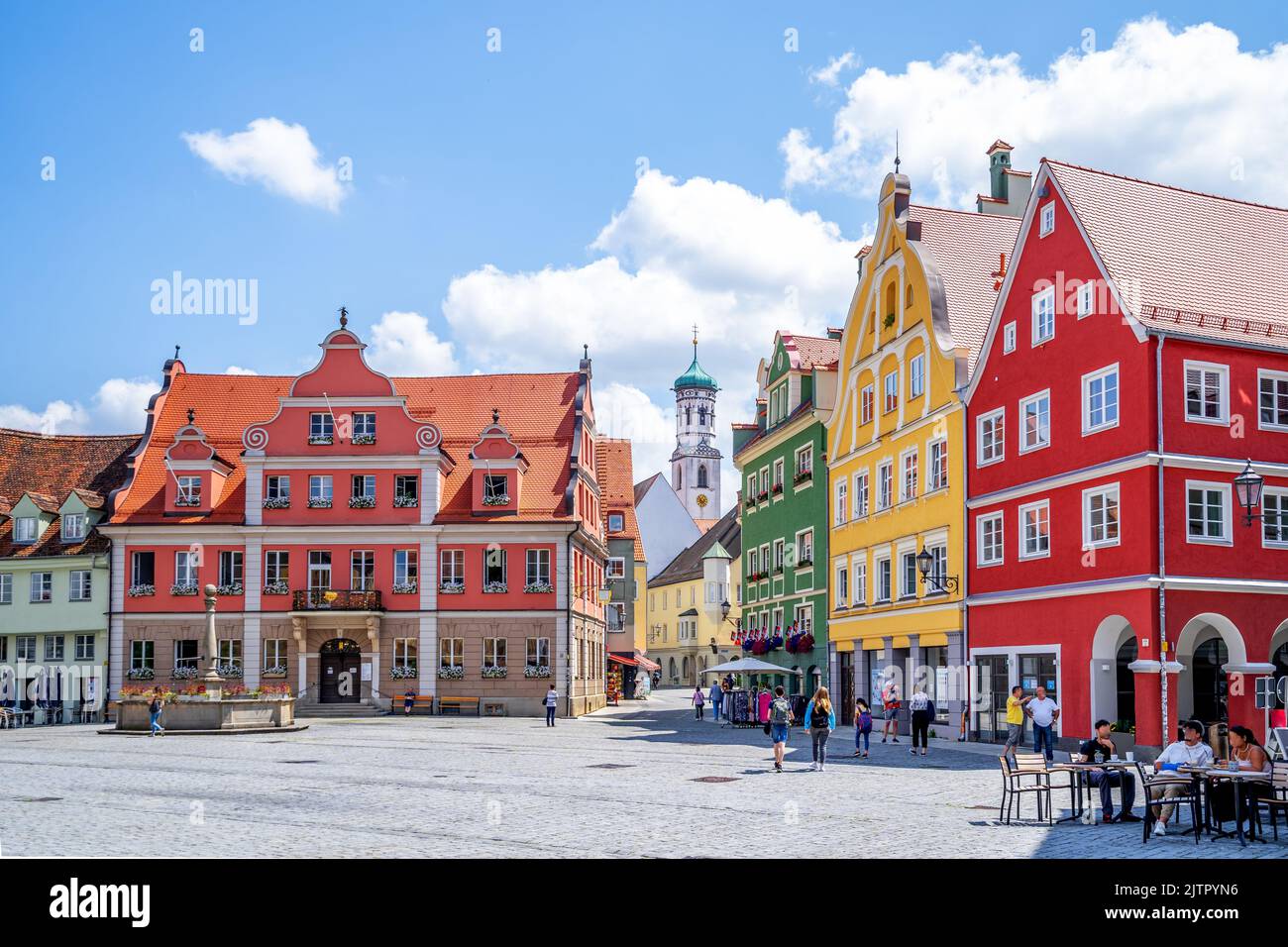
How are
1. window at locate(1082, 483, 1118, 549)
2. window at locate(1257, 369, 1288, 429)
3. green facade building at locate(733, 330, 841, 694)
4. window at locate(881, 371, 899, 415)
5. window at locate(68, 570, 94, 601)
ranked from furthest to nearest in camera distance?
1. window at locate(68, 570, 94, 601)
2. green facade building at locate(733, 330, 841, 694)
3. window at locate(881, 371, 899, 415)
4. window at locate(1082, 483, 1118, 549)
5. window at locate(1257, 369, 1288, 429)

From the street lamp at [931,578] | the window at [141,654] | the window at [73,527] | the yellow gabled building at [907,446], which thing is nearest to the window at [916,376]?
the yellow gabled building at [907,446]

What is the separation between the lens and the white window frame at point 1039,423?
34.3 m

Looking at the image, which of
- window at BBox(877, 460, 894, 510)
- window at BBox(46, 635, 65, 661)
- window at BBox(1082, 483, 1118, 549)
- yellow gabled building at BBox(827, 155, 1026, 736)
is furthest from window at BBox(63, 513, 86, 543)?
window at BBox(1082, 483, 1118, 549)

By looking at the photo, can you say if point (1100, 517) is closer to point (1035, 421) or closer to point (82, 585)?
point (1035, 421)

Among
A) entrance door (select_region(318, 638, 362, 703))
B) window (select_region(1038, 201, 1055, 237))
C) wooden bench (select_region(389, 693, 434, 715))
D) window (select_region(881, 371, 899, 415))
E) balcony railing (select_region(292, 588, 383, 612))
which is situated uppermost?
window (select_region(1038, 201, 1055, 237))

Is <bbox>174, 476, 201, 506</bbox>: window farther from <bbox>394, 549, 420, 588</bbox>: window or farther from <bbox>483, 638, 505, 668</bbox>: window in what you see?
<bbox>483, 638, 505, 668</bbox>: window

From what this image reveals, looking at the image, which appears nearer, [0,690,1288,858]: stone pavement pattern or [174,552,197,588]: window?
[0,690,1288,858]: stone pavement pattern

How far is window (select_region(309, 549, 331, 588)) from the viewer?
55.7 metres

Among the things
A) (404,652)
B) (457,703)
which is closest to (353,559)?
(404,652)

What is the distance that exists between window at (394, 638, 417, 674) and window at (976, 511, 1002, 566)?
84.2 ft

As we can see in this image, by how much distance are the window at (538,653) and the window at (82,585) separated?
730 inches

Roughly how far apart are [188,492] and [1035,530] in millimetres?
36249
